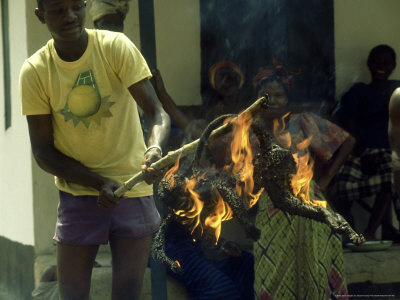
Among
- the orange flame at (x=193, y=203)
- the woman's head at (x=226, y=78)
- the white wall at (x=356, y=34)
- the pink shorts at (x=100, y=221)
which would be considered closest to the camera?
the pink shorts at (x=100, y=221)

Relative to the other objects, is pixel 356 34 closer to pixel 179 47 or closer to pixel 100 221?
pixel 179 47

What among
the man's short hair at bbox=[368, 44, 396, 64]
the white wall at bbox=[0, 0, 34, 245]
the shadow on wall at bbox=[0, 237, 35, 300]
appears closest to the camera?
the white wall at bbox=[0, 0, 34, 245]

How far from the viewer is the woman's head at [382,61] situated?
21.9ft

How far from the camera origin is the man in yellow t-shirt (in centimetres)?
348

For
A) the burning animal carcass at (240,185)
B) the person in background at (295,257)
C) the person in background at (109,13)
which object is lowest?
the person in background at (295,257)

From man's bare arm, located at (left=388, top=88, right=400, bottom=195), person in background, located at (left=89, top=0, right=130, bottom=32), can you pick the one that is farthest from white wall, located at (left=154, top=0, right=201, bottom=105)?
man's bare arm, located at (left=388, top=88, right=400, bottom=195)

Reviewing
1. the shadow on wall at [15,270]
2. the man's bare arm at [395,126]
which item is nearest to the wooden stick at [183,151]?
the man's bare arm at [395,126]

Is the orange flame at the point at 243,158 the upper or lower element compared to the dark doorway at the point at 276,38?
lower

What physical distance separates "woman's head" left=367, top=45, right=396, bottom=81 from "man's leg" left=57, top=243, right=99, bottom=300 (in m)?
3.97

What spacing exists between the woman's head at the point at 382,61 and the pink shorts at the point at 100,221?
3770 mm

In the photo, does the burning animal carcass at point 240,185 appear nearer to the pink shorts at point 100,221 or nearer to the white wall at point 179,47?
the pink shorts at point 100,221

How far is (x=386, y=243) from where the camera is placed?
627 cm

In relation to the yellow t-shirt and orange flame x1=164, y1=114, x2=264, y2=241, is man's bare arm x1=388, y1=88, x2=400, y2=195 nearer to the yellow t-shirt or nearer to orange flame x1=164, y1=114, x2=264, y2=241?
orange flame x1=164, y1=114, x2=264, y2=241

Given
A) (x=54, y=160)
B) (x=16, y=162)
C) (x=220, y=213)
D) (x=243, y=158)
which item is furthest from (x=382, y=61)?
(x=54, y=160)
